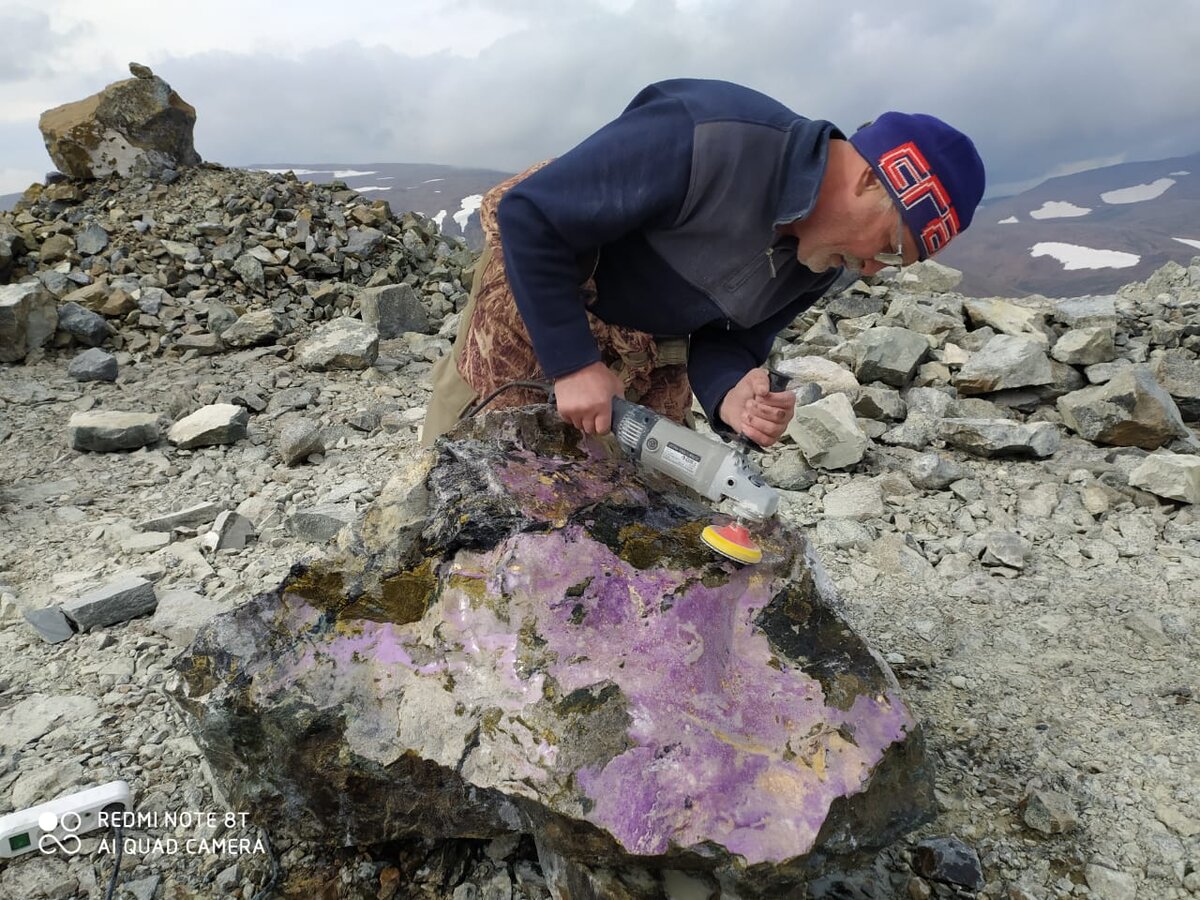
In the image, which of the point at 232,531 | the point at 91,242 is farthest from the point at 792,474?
the point at 91,242

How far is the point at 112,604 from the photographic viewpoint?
2.76m

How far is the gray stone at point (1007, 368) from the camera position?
15.5 ft

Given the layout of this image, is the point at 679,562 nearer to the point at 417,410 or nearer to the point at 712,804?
the point at 712,804

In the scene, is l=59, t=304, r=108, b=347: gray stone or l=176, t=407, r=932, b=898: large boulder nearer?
l=176, t=407, r=932, b=898: large boulder

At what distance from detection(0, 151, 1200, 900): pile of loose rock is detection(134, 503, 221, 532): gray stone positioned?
17mm

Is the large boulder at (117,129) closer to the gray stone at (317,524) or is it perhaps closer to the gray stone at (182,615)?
the gray stone at (317,524)

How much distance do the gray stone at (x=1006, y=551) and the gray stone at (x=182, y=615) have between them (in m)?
3.11

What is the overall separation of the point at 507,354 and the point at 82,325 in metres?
5.94

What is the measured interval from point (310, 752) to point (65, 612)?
5.76 feet

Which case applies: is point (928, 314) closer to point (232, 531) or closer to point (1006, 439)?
point (1006, 439)

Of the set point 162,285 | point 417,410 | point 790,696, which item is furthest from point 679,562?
point 162,285

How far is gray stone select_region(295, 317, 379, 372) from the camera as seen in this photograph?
19.7 ft

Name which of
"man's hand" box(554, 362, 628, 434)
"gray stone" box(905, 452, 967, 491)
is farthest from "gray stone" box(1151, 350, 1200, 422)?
"man's hand" box(554, 362, 628, 434)

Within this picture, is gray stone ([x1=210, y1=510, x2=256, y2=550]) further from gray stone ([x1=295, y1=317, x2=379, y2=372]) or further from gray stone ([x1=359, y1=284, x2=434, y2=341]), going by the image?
gray stone ([x1=359, y1=284, x2=434, y2=341])
